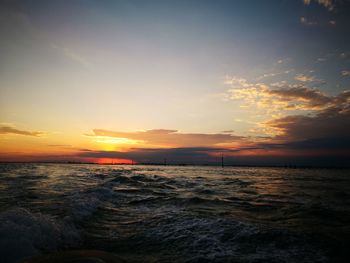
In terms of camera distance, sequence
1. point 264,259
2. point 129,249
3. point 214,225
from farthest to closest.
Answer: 1. point 214,225
2. point 129,249
3. point 264,259

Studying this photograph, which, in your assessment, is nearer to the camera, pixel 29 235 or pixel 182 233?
pixel 29 235

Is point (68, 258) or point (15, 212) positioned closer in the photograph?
point (68, 258)

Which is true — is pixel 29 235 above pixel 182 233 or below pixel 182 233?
above

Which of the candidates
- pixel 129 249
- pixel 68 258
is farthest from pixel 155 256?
pixel 68 258

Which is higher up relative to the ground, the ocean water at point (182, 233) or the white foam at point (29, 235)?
the white foam at point (29, 235)

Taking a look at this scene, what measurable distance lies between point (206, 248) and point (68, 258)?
2883 millimetres

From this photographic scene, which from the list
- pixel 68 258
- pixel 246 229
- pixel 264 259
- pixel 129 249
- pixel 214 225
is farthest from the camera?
pixel 214 225

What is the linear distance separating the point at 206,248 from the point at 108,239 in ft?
8.17

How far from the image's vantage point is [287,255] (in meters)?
5.05

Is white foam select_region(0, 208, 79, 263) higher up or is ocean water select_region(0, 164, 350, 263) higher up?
white foam select_region(0, 208, 79, 263)

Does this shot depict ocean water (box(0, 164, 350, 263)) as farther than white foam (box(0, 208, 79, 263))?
Yes

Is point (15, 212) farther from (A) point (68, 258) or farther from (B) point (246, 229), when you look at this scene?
(B) point (246, 229)

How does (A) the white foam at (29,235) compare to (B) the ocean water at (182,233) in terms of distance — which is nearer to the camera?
(A) the white foam at (29,235)

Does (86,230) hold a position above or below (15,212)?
below
